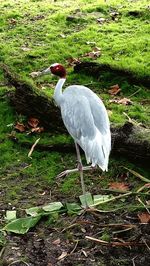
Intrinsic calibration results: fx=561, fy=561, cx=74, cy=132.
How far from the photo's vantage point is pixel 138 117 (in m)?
7.24

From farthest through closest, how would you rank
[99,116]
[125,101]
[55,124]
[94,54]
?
[94,54], [125,101], [55,124], [99,116]

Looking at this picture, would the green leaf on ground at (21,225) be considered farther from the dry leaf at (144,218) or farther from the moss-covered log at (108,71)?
the moss-covered log at (108,71)

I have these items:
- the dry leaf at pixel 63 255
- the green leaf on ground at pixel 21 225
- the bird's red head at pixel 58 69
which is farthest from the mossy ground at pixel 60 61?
the bird's red head at pixel 58 69

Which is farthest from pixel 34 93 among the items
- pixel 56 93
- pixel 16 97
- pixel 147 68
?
pixel 147 68

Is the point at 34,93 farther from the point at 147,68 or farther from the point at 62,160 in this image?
the point at 147,68

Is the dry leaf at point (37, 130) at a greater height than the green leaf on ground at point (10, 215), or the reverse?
the dry leaf at point (37, 130)

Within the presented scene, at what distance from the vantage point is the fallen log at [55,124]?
591 centimetres

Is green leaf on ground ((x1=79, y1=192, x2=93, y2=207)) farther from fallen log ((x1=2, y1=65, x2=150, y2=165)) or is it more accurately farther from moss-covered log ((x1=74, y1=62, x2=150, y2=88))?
moss-covered log ((x1=74, y1=62, x2=150, y2=88))

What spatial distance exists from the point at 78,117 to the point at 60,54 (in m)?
4.01

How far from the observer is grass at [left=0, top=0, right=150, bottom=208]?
20.3 ft

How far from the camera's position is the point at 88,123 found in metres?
5.48

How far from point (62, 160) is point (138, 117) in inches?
52.7

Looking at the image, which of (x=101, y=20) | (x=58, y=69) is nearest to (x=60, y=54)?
(x=101, y=20)

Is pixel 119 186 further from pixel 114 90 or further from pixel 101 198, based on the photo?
pixel 114 90
